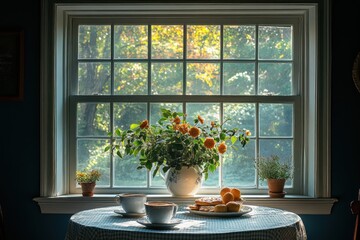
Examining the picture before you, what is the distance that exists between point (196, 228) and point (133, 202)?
430 mm

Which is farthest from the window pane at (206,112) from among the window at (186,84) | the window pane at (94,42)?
the window pane at (94,42)

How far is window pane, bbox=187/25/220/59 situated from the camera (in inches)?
169

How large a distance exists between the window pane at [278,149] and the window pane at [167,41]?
2.81ft

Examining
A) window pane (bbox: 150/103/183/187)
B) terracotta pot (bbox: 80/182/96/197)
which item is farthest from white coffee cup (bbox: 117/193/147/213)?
window pane (bbox: 150/103/183/187)

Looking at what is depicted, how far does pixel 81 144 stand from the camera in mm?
4281

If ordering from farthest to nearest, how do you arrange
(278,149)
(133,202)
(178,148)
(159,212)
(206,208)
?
(278,149), (178,148), (206,208), (133,202), (159,212)

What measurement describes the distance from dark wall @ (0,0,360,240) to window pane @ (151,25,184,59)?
81cm

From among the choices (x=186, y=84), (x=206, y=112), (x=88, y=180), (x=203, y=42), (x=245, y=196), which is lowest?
(x=245, y=196)

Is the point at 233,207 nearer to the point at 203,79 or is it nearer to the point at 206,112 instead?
the point at 206,112

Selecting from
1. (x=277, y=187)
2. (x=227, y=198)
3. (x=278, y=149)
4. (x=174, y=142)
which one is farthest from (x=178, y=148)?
(x=278, y=149)

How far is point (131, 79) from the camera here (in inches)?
169

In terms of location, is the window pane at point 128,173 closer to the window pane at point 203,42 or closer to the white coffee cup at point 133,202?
the window pane at point 203,42

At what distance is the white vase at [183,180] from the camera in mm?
3723
